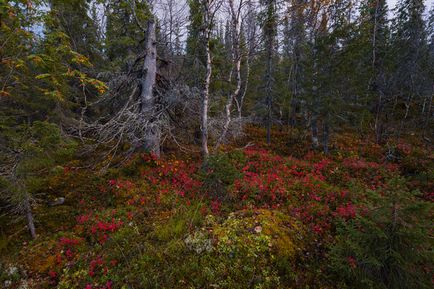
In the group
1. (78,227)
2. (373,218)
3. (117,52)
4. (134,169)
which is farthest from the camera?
(117,52)

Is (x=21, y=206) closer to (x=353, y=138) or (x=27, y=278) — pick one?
(x=27, y=278)

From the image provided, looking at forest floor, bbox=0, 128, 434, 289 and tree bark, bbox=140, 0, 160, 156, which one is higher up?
tree bark, bbox=140, 0, 160, 156

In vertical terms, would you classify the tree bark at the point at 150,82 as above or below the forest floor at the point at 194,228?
above

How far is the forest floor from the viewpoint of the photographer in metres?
3.93

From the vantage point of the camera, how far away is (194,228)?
5.24 metres

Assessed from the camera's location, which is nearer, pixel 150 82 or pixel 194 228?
pixel 194 228

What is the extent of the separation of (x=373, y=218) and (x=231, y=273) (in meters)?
2.89

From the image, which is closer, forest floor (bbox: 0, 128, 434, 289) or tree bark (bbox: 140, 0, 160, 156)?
forest floor (bbox: 0, 128, 434, 289)

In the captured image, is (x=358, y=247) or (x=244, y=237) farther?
(x=244, y=237)

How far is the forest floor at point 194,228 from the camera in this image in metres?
3.93

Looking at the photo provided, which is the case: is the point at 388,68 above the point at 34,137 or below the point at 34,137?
above

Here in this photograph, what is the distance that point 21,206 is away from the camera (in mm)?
5344

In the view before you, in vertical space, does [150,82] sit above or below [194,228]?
above

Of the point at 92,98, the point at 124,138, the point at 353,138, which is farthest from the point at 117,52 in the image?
the point at 353,138
